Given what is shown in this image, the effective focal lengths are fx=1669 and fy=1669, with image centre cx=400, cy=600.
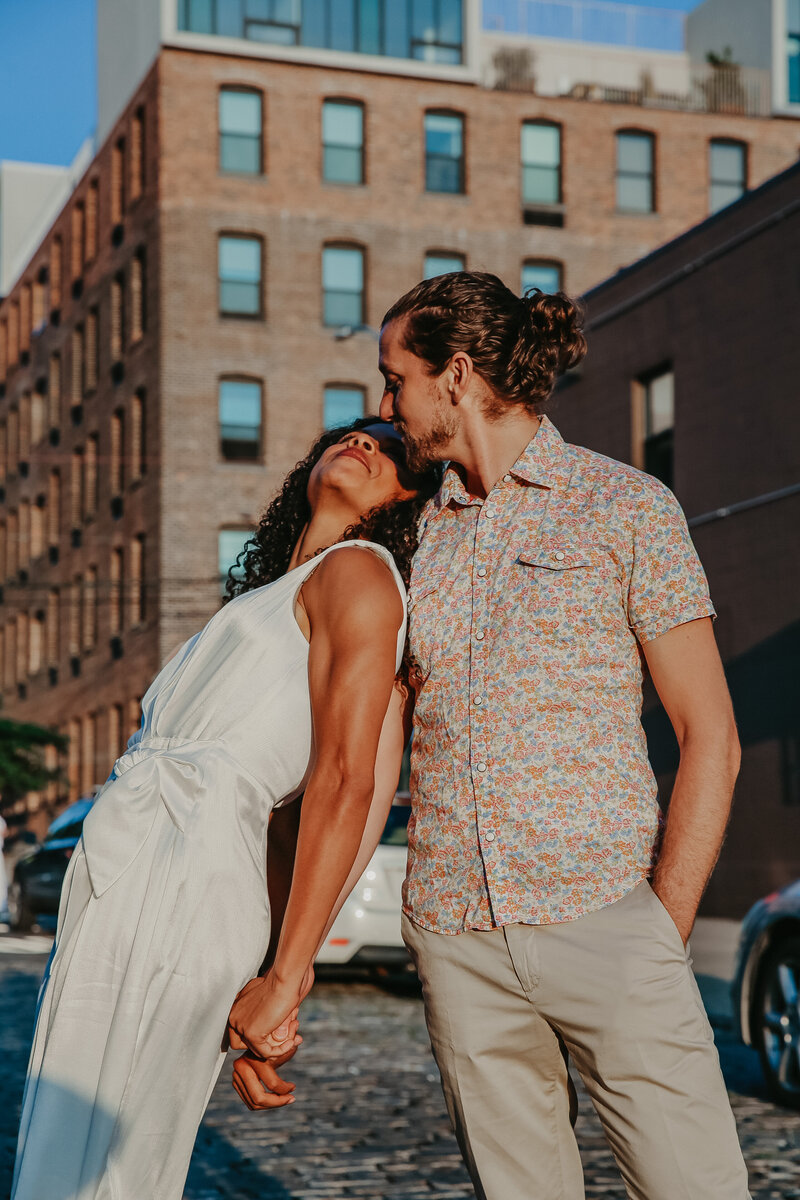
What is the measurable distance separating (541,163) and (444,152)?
Result: 8.31ft

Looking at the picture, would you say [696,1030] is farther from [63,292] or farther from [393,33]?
[63,292]

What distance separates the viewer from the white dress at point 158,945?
2848 mm

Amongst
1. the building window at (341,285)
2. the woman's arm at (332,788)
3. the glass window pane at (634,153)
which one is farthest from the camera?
the glass window pane at (634,153)

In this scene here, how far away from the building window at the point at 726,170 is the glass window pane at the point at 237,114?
39.5 ft

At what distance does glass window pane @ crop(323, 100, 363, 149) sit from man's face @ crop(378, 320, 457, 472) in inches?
1566

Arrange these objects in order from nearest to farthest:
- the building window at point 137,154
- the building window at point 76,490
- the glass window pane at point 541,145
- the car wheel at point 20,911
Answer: the car wheel at point 20,911 → the building window at point 137,154 → the glass window pane at point 541,145 → the building window at point 76,490

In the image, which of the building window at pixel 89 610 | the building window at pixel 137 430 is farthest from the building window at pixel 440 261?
the building window at pixel 89 610

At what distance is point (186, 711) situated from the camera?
3.09m

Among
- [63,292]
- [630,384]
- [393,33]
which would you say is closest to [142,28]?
[393,33]

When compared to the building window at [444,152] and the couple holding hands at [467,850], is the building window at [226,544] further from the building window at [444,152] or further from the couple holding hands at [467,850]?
the couple holding hands at [467,850]

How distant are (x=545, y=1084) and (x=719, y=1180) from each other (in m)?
0.35

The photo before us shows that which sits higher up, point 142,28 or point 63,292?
point 142,28

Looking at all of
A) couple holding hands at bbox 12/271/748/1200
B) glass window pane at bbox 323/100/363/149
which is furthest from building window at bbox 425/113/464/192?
couple holding hands at bbox 12/271/748/1200

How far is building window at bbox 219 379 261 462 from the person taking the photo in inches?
1577
